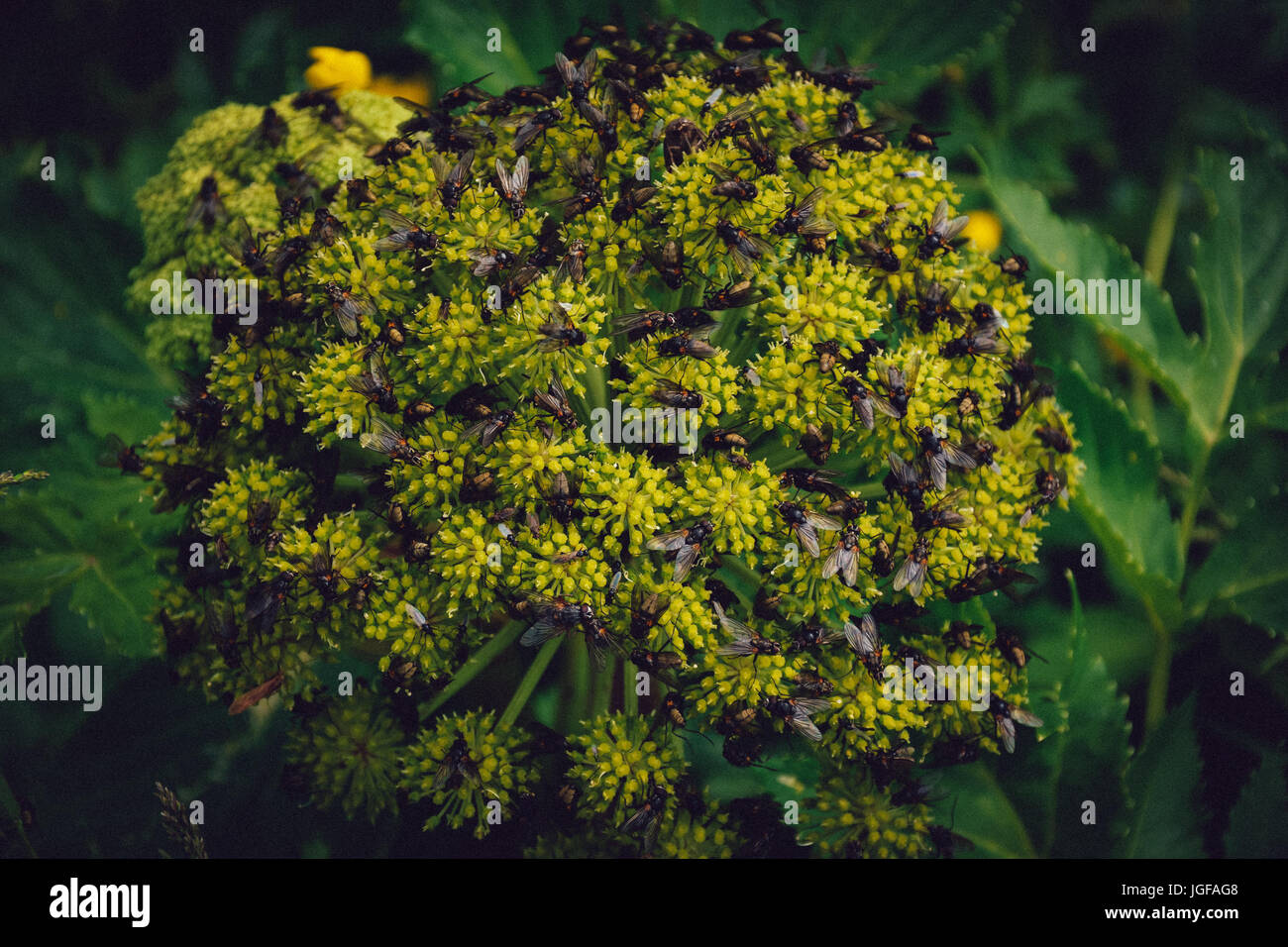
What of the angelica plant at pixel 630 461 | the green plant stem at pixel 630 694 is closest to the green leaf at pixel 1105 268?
the angelica plant at pixel 630 461

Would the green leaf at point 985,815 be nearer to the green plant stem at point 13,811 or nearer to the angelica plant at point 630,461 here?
the angelica plant at point 630,461

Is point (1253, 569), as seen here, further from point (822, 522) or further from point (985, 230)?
point (985, 230)

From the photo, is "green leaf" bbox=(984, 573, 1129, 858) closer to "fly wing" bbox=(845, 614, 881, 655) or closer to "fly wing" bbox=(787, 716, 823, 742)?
"fly wing" bbox=(845, 614, 881, 655)

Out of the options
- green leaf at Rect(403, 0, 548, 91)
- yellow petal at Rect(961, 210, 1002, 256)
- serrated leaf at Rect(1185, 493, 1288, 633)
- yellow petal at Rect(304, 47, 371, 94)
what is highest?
yellow petal at Rect(304, 47, 371, 94)

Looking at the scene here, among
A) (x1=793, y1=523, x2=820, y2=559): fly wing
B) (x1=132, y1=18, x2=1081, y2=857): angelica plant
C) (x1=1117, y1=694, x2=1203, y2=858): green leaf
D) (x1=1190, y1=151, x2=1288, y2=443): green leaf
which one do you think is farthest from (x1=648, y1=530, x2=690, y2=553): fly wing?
(x1=1190, y1=151, x2=1288, y2=443): green leaf

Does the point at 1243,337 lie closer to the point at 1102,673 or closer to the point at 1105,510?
the point at 1105,510

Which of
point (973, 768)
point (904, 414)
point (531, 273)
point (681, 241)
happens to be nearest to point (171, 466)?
point (531, 273)

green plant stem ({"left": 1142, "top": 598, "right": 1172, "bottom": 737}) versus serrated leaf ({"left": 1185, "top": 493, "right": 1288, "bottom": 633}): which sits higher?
serrated leaf ({"left": 1185, "top": 493, "right": 1288, "bottom": 633})

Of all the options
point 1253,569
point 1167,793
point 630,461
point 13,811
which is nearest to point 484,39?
point 630,461

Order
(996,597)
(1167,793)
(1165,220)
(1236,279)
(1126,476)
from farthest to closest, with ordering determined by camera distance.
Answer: (1165,220) → (1236,279) → (1126,476) → (996,597) → (1167,793)
